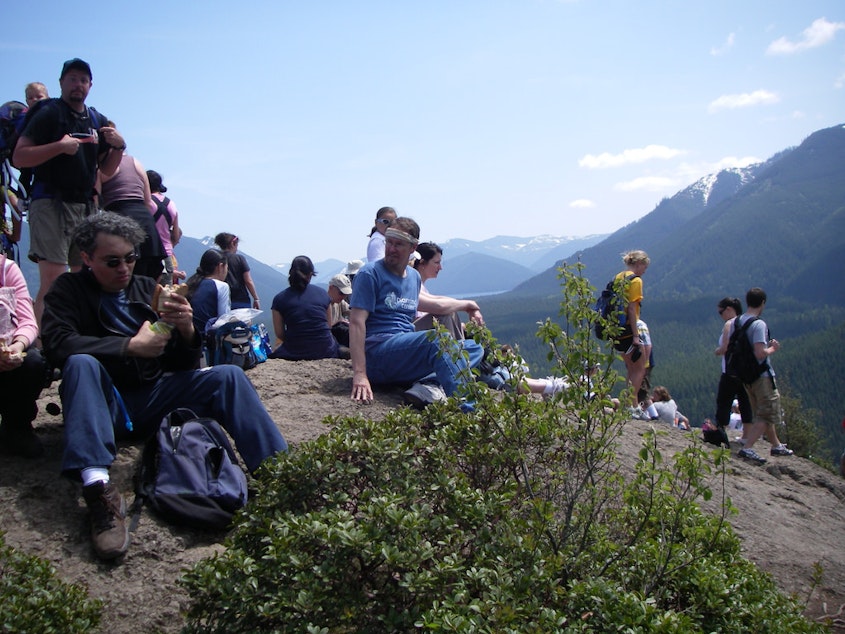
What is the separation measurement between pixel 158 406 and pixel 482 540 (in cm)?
223

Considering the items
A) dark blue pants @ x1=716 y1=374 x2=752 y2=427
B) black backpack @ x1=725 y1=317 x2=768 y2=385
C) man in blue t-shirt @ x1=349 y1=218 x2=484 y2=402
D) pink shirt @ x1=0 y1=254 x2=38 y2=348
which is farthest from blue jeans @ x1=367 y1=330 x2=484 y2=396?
dark blue pants @ x1=716 y1=374 x2=752 y2=427

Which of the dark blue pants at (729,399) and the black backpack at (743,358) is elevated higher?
the black backpack at (743,358)

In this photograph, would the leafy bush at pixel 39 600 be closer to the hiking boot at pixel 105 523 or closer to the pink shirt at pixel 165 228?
the hiking boot at pixel 105 523

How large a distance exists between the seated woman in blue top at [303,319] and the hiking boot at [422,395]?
2.34 meters

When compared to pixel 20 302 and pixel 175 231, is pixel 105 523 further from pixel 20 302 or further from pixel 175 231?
pixel 175 231

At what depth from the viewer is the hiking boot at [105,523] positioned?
10.2 feet

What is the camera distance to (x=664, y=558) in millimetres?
2996

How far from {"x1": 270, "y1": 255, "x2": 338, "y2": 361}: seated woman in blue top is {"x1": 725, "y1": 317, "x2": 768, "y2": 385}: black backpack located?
502cm

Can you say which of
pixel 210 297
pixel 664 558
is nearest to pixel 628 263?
pixel 210 297

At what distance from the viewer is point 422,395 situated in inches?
202

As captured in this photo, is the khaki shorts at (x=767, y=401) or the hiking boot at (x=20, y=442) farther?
the khaki shorts at (x=767, y=401)

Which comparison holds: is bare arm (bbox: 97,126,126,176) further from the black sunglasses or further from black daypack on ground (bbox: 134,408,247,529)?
black daypack on ground (bbox: 134,408,247,529)

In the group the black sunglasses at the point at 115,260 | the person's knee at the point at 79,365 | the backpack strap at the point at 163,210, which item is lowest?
the person's knee at the point at 79,365

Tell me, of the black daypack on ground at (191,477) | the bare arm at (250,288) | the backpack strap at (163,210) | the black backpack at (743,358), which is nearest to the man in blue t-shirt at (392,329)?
the black daypack on ground at (191,477)
